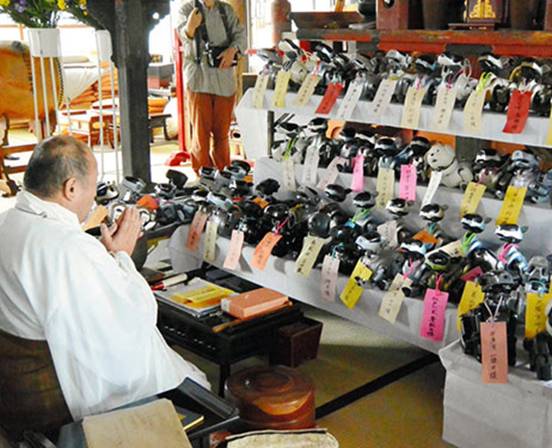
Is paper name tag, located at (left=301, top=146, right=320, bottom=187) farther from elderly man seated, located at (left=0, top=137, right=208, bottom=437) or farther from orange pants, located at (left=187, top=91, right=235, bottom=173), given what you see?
orange pants, located at (left=187, top=91, right=235, bottom=173)

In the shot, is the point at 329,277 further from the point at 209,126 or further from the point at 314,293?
the point at 209,126

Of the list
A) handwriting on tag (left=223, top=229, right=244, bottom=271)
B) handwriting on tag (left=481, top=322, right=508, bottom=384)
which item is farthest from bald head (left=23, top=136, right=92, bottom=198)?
handwriting on tag (left=223, top=229, right=244, bottom=271)

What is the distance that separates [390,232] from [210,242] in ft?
3.00

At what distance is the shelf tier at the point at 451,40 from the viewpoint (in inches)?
136

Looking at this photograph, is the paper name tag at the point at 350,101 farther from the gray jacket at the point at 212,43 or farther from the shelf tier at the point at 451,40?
the gray jacket at the point at 212,43

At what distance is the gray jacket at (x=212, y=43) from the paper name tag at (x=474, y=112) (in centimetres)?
336

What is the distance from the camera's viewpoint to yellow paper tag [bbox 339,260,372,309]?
297 centimetres

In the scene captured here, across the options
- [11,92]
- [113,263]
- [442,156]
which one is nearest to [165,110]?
[11,92]

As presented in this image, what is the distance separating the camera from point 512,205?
9.45 ft

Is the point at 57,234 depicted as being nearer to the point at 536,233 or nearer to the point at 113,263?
the point at 113,263

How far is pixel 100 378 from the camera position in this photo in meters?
2.02

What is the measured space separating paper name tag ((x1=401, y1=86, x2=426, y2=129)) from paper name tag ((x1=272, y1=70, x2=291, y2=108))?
0.70 meters

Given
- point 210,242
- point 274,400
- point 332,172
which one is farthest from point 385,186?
point 274,400

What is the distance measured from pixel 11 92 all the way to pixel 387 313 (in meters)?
4.32
